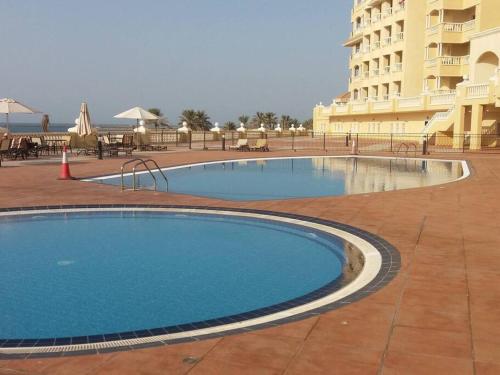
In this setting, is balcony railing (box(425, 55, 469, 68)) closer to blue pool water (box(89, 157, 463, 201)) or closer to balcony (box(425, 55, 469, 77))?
balcony (box(425, 55, 469, 77))

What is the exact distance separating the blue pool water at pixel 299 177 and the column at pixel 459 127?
8643 millimetres

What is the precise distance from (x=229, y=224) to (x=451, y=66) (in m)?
37.6

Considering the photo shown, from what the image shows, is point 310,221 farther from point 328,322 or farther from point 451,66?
point 451,66

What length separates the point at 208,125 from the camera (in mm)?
68562

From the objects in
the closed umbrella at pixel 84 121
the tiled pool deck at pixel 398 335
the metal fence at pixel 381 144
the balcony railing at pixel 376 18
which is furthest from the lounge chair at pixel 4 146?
the balcony railing at pixel 376 18

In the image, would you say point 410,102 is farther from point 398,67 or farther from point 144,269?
point 144,269

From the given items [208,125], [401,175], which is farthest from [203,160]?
[208,125]

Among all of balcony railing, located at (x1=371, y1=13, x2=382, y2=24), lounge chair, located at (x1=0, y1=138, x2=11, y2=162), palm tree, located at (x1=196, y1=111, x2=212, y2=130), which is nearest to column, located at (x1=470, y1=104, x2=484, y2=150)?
balcony railing, located at (x1=371, y1=13, x2=382, y2=24)

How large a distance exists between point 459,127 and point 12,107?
26185 millimetres

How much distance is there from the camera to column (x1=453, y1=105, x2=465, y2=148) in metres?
31.0

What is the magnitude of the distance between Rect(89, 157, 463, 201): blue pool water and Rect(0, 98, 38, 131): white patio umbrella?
8.17 metres

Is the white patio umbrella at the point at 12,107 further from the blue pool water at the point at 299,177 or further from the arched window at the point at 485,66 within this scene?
the arched window at the point at 485,66

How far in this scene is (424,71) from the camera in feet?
142

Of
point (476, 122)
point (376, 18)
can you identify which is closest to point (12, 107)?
point (476, 122)
